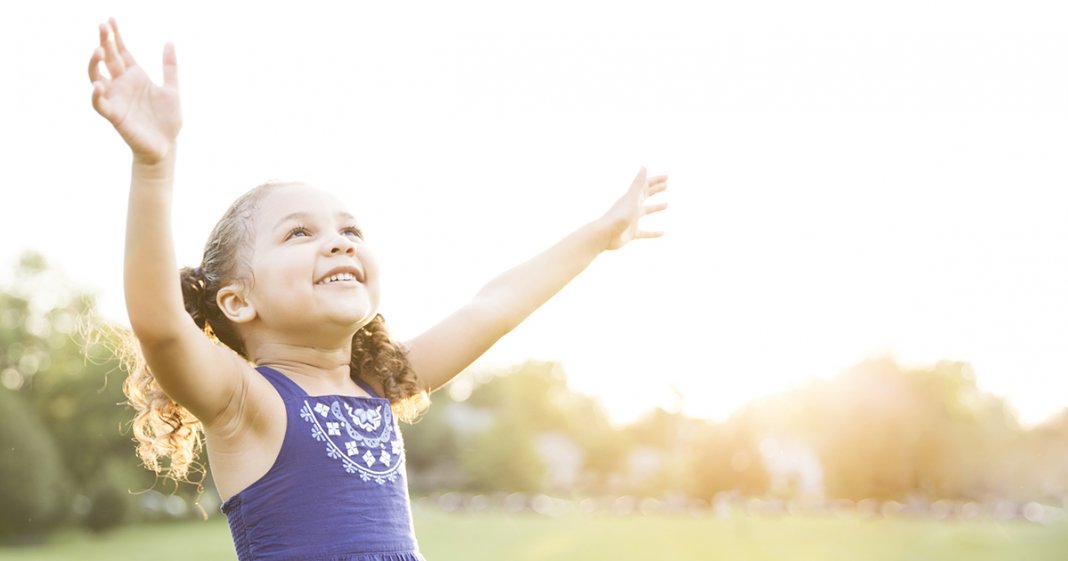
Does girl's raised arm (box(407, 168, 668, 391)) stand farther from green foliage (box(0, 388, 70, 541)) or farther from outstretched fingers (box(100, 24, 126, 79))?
green foliage (box(0, 388, 70, 541))

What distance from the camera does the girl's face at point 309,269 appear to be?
7.70 ft

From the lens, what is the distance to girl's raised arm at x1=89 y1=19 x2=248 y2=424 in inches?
75.1

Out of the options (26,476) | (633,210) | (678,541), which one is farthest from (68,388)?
(633,210)

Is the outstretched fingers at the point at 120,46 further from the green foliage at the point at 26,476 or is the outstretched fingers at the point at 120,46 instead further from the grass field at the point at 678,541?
the green foliage at the point at 26,476

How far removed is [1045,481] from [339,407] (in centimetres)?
4150

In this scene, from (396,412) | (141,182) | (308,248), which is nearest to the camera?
(141,182)

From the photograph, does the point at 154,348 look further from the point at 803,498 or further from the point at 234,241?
the point at 803,498

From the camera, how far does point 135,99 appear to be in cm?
193

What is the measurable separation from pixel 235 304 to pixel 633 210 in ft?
4.22

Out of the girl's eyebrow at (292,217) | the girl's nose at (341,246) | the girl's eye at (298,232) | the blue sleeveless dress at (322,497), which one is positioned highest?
→ the girl's eyebrow at (292,217)

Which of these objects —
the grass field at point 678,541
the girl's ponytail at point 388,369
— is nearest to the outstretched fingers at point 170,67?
the girl's ponytail at point 388,369

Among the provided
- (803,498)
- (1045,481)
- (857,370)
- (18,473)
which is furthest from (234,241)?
(1045,481)

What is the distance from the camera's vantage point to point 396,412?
9.11ft

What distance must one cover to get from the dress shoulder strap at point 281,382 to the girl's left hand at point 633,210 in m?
1.15
